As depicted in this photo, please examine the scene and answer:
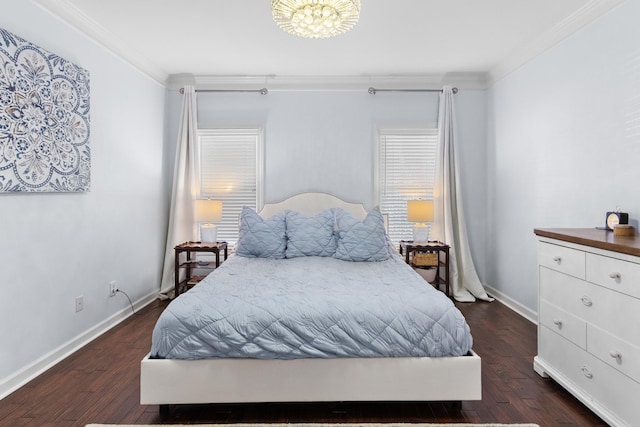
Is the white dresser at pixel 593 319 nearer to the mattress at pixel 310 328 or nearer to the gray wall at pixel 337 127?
the mattress at pixel 310 328

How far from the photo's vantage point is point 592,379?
198 cm

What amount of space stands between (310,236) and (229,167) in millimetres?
1562

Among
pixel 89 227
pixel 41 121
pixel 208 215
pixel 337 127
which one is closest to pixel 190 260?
pixel 208 215

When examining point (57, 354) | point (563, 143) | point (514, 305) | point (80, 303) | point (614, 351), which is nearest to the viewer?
point (614, 351)

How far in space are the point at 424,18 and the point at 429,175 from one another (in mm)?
1971

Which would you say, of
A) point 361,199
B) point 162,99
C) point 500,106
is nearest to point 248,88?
point 162,99

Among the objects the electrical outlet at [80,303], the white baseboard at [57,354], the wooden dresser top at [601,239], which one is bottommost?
the white baseboard at [57,354]

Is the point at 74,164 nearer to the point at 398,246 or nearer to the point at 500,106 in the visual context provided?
the point at 398,246

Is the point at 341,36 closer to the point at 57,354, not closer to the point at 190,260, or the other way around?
the point at 190,260

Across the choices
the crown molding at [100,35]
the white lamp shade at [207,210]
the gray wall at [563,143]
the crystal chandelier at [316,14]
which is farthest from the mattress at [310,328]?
the crown molding at [100,35]

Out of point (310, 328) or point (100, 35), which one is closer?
point (310, 328)

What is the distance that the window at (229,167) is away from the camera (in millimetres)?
4512

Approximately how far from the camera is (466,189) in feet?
14.6

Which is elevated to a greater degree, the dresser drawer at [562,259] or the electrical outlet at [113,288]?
the dresser drawer at [562,259]
